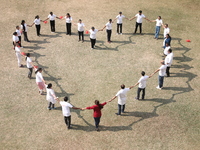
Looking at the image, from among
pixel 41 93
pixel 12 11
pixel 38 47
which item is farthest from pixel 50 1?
pixel 41 93

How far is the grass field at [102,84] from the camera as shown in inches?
461

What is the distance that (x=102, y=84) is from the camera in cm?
1527

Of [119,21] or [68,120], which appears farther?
[119,21]

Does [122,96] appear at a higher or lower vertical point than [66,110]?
A: higher

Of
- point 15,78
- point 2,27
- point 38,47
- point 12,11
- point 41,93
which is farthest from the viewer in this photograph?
point 12,11

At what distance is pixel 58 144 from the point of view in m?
11.4

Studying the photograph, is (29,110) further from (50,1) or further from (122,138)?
(50,1)

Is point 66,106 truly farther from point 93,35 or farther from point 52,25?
point 52,25

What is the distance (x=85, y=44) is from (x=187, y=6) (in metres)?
13.2

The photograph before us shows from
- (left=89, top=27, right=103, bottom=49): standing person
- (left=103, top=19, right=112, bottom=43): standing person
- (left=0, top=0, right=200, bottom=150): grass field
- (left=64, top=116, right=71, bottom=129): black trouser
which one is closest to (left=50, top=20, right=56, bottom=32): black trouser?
(left=0, top=0, right=200, bottom=150): grass field

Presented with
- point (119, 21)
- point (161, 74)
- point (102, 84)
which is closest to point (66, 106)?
point (102, 84)

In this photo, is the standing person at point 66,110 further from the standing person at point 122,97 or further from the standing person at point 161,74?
the standing person at point 161,74

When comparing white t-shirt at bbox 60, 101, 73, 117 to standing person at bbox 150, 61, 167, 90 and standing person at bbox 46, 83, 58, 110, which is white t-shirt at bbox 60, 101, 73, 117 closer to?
standing person at bbox 46, 83, 58, 110

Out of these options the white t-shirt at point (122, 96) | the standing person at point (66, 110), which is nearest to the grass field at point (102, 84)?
the standing person at point (66, 110)
